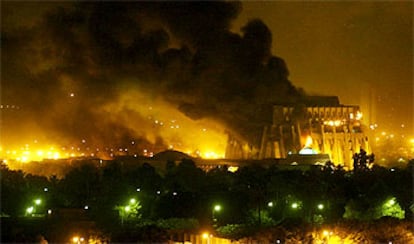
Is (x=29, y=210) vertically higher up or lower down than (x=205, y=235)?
higher up

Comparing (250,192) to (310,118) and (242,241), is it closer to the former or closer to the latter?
(242,241)

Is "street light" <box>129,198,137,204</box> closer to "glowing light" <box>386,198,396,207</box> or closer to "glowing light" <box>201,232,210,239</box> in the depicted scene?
"glowing light" <box>201,232,210,239</box>

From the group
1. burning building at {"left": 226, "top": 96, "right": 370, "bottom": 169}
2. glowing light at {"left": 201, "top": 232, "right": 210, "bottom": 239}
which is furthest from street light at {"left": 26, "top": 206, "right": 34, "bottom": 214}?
burning building at {"left": 226, "top": 96, "right": 370, "bottom": 169}

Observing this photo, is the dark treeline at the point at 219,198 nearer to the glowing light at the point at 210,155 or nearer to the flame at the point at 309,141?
the flame at the point at 309,141

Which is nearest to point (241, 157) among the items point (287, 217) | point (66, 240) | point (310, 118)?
point (310, 118)

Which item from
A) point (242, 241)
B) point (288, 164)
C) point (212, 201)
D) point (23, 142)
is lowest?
point (242, 241)

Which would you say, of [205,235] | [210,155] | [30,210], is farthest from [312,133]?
[30,210]

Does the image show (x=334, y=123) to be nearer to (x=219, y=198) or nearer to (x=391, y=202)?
(x=391, y=202)
